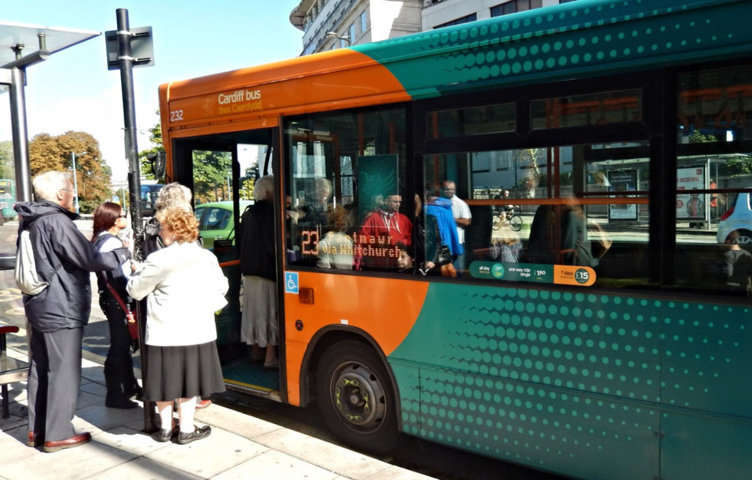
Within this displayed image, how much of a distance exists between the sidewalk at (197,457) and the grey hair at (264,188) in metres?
2.04

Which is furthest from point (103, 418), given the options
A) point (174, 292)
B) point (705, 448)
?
point (705, 448)

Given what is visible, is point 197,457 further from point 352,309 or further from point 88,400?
point 88,400

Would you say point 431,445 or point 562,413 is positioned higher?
point 562,413

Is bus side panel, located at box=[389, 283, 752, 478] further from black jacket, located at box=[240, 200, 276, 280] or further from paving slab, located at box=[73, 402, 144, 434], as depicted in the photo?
paving slab, located at box=[73, 402, 144, 434]

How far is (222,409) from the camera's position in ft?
17.1

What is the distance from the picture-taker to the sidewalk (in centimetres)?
387

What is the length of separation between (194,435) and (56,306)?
4.43ft

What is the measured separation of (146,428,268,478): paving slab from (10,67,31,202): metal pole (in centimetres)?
286

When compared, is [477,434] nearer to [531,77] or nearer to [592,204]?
[592,204]

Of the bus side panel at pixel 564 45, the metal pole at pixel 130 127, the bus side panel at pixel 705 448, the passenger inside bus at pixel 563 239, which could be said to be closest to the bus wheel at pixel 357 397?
the metal pole at pixel 130 127

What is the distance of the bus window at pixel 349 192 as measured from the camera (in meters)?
4.17

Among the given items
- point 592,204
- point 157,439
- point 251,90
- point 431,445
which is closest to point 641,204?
point 592,204

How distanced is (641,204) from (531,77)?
38.6 inches

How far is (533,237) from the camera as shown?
11.8 feet
